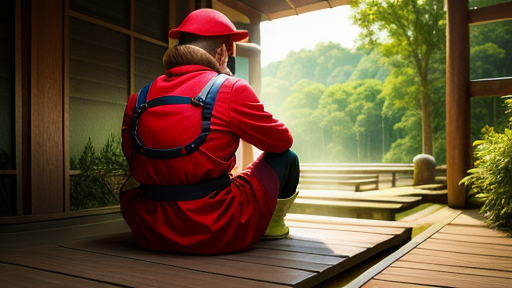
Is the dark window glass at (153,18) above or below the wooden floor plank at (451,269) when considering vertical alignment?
above

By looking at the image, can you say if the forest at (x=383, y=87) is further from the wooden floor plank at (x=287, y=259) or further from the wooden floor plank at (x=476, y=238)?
the wooden floor plank at (x=287, y=259)

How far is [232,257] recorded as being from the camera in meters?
2.27

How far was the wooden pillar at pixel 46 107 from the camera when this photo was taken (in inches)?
119

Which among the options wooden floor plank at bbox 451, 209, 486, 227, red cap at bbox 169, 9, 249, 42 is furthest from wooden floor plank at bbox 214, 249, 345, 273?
wooden floor plank at bbox 451, 209, 486, 227

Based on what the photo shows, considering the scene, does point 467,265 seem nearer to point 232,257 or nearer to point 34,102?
point 232,257

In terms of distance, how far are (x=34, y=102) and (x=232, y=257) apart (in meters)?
1.86

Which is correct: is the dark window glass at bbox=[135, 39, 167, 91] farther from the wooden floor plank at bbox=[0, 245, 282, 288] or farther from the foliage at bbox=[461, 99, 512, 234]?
the foliage at bbox=[461, 99, 512, 234]

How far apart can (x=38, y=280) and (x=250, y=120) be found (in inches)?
48.1

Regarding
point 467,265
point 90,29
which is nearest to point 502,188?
point 467,265

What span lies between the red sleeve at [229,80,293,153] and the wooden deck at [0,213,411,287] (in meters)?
0.64

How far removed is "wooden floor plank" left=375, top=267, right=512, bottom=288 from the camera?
6.28ft

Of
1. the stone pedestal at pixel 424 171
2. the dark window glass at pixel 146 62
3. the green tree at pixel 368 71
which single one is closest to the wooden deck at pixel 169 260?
the dark window glass at pixel 146 62

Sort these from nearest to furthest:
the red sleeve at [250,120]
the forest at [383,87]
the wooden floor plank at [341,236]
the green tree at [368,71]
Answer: the red sleeve at [250,120] < the wooden floor plank at [341,236] < the forest at [383,87] < the green tree at [368,71]

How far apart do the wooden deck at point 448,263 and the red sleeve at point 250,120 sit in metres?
0.84
